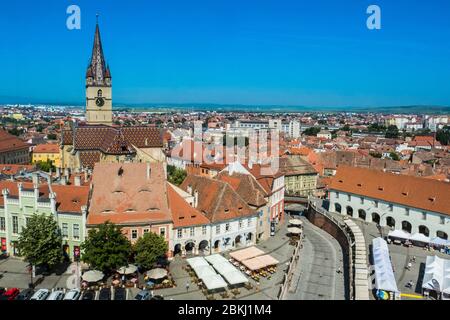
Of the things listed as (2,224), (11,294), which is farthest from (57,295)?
(2,224)

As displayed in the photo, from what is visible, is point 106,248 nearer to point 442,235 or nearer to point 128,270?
point 128,270

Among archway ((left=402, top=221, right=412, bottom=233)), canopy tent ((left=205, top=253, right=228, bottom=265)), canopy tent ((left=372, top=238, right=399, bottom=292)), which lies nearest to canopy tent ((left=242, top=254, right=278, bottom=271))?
canopy tent ((left=205, top=253, right=228, bottom=265))

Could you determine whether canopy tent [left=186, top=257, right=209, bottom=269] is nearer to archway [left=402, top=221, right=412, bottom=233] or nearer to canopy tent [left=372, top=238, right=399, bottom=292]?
canopy tent [left=372, top=238, right=399, bottom=292]

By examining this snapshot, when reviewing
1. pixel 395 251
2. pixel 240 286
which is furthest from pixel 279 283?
pixel 395 251
